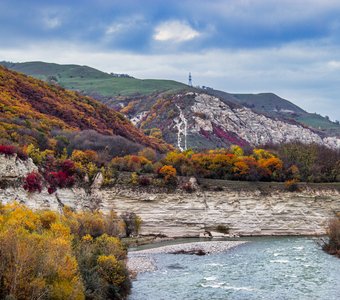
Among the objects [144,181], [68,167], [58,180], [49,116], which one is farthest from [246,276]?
[49,116]

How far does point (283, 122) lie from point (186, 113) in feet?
157

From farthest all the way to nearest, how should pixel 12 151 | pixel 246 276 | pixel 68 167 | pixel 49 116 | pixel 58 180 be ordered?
1. pixel 49 116
2. pixel 68 167
3. pixel 58 180
4. pixel 12 151
5. pixel 246 276

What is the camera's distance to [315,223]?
73312 mm

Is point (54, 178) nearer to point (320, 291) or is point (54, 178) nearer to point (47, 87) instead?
point (320, 291)

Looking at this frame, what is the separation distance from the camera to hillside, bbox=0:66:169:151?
→ 8194cm

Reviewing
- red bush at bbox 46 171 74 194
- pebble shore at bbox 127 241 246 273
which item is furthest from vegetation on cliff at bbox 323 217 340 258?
red bush at bbox 46 171 74 194

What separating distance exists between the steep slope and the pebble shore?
86369 mm

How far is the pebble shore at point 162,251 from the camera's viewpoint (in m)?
45.4

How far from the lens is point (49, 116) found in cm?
10775

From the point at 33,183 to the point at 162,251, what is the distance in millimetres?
19493

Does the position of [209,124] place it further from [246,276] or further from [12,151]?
[246,276]

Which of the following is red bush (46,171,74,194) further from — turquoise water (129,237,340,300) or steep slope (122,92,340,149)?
steep slope (122,92,340,149)

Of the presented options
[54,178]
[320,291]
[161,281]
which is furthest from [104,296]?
[54,178]

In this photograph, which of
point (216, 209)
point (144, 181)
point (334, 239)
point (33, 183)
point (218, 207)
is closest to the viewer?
point (334, 239)
